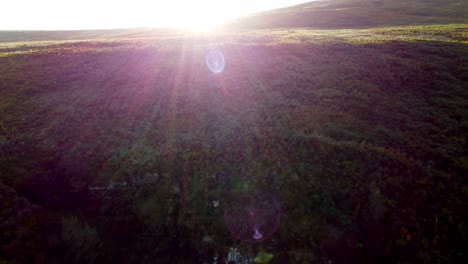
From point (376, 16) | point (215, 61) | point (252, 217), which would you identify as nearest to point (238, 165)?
point (252, 217)

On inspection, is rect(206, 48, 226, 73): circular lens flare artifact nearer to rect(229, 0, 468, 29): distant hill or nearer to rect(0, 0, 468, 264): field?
rect(0, 0, 468, 264): field

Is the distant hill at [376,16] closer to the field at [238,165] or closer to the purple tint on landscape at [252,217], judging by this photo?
the field at [238,165]

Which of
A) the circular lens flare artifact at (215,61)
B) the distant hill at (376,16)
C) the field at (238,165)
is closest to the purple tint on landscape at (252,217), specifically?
the field at (238,165)

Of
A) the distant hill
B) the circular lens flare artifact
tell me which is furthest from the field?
the distant hill

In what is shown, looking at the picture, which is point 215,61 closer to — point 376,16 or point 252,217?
point 252,217

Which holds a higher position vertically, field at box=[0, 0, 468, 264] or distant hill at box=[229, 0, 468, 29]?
distant hill at box=[229, 0, 468, 29]
